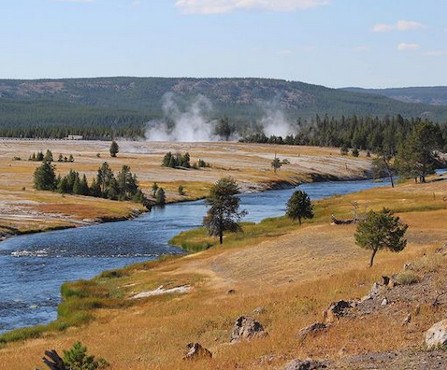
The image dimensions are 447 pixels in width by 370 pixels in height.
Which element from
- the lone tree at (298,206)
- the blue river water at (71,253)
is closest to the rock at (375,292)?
the blue river water at (71,253)

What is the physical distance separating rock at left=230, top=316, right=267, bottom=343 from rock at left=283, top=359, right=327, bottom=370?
27.5 feet

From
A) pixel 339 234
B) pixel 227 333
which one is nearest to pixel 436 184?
pixel 339 234

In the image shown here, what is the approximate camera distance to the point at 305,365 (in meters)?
19.8

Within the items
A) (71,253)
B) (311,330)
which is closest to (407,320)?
(311,330)

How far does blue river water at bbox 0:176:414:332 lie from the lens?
5678 cm

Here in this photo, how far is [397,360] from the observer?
19.8 meters

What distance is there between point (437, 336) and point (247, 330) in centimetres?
1010

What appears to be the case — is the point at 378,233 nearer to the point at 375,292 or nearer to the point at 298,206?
the point at 375,292

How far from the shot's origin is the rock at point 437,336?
800 inches

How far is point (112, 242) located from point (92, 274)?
793 inches

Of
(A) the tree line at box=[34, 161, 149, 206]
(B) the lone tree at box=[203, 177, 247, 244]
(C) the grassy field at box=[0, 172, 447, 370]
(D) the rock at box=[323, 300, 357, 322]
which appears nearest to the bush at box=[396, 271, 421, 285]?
(C) the grassy field at box=[0, 172, 447, 370]

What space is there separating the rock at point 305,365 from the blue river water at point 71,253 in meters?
33.9

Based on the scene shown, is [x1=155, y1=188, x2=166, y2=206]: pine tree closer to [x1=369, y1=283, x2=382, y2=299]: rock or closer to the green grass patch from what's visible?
the green grass patch

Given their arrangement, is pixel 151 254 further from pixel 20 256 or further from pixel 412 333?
pixel 412 333
